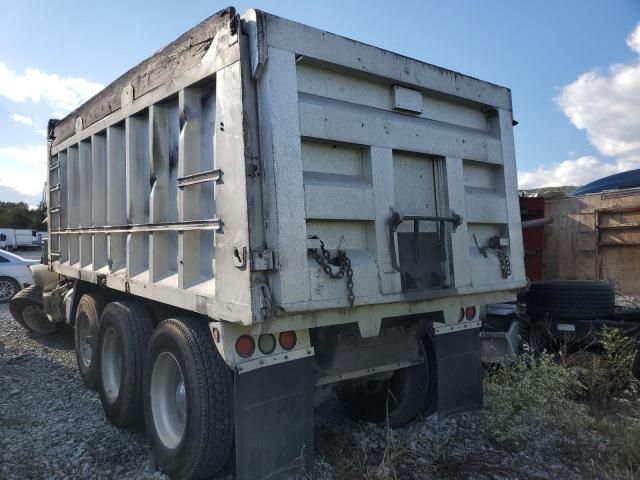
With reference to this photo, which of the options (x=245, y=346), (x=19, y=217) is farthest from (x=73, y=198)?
(x=19, y=217)

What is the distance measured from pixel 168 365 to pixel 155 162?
1496 mm

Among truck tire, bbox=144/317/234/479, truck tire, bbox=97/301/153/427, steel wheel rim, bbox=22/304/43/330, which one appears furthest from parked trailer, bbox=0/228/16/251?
Result: truck tire, bbox=144/317/234/479

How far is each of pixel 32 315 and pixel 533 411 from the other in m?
7.40

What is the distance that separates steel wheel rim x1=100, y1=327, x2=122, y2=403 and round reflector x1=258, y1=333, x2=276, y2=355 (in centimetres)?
197

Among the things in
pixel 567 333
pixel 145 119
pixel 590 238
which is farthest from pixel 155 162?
pixel 590 238

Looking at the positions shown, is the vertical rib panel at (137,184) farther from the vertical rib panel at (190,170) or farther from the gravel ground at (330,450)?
the gravel ground at (330,450)

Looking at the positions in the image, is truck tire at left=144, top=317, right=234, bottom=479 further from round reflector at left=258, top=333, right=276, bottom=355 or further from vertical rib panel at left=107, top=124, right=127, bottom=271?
vertical rib panel at left=107, top=124, right=127, bottom=271

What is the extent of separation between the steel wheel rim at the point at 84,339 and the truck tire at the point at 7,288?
857cm

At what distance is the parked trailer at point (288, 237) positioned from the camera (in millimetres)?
2773

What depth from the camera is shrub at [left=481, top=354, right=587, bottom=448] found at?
3648 millimetres

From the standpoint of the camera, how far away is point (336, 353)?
3.34m

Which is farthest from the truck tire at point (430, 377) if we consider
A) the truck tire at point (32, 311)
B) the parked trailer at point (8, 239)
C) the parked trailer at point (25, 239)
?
the parked trailer at point (25, 239)

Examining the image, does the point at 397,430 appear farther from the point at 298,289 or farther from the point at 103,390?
the point at 103,390

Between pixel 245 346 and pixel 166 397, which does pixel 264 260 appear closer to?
pixel 245 346
